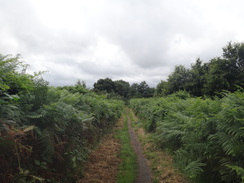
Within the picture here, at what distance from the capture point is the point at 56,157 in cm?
326

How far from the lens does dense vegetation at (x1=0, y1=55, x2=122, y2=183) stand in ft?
7.97

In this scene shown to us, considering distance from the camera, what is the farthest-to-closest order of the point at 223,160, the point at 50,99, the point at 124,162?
the point at 124,162 → the point at 50,99 → the point at 223,160

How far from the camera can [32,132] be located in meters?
2.79

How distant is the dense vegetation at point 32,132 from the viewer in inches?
95.6

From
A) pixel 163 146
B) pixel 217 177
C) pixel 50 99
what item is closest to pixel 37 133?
pixel 50 99

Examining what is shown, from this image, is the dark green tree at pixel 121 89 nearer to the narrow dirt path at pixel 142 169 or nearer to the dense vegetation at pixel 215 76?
the dense vegetation at pixel 215 76

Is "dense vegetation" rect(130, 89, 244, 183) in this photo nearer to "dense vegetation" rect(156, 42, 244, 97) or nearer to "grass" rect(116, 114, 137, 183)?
"grass" rect(116, 114, 137, 183)

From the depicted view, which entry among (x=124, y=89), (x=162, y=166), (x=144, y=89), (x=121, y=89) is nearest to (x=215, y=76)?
(x=162, y=166)

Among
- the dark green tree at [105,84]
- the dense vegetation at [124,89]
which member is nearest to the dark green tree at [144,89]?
the dense vegetation at [124,89]

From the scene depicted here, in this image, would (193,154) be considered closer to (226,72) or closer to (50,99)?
(50,99)

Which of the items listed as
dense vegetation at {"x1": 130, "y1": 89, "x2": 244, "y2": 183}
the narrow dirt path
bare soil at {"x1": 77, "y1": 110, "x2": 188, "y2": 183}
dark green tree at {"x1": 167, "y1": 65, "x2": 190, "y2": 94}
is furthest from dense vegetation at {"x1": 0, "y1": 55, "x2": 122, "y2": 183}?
dark green tree at {"x1": 167, "y1": 65, "x2": 190, "y2": 94}

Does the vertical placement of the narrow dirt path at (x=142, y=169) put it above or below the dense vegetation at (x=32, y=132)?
below

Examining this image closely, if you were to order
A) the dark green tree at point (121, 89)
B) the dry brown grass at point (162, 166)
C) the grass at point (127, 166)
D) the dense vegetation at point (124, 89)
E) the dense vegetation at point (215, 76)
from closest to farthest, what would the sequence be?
1. the dry brown grass at point (162, 166)
2. the grass at point (127, 166)
3. the dense vegetation at point (215, 76)
4. the dense vegetation at point (124, 89)
5. the dark green tree at point (121, 89)

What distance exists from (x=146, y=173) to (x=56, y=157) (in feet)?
9.07
